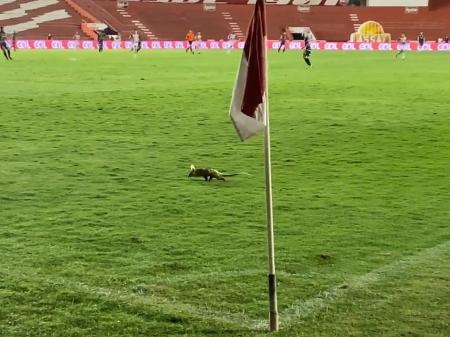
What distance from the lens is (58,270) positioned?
539cm

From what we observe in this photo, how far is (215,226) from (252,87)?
8.93 feet

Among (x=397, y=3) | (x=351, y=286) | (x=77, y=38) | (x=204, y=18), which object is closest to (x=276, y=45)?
(x=204, y=18)

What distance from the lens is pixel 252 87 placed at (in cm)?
424

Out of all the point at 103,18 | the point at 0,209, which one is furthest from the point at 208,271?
the point at 103,18

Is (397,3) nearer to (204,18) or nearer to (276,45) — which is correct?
(204,18)

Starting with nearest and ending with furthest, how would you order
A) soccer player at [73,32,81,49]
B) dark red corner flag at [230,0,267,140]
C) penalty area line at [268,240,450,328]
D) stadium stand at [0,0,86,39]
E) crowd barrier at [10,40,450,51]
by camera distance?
dark red corner flag at [230,0,267,140] → penalty area line at [268,240,450,328] → soccer player at [73,32,81,49] → crowd barrier at [10,40,450,51] → stadium stand at [0,0,86,39]

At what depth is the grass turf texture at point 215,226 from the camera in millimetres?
4578

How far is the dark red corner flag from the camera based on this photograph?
420 centimetres

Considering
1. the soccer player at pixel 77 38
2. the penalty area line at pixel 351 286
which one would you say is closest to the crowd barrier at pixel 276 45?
the soccer player at pixel 77 38

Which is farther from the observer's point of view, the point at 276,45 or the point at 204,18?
the point at 204,18

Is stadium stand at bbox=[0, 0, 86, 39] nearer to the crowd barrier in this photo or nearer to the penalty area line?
the crowd barrier

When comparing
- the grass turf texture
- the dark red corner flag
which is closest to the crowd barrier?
the grass turf texture

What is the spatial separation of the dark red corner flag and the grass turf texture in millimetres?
1296

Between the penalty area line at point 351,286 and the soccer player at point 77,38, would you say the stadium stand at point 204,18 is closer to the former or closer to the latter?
the soccer player at point 77,38
